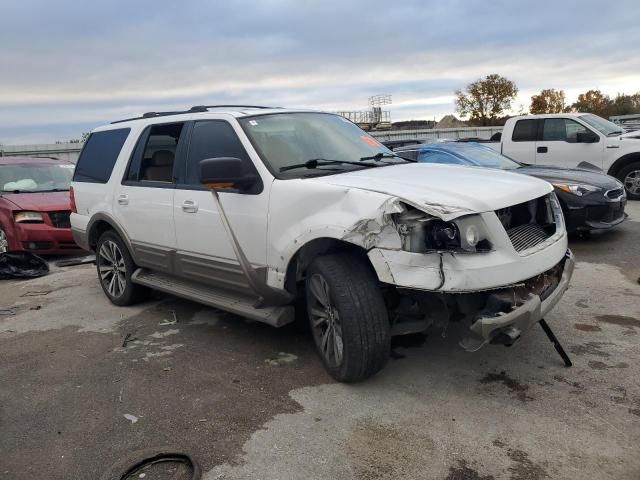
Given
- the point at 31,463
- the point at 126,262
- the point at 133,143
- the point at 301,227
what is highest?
the point at 133,143

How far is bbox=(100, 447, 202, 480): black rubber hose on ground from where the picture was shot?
9.15ft

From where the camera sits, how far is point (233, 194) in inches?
161

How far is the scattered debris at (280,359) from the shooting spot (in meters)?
4.07

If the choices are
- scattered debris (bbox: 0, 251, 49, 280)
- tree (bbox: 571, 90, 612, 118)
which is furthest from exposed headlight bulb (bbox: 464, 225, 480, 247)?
tree (bbox: 571, 90, 612, 118)

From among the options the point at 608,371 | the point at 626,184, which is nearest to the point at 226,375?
the point at 608,371

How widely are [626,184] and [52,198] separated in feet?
34.6

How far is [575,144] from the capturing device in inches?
408

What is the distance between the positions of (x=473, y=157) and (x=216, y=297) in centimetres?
512

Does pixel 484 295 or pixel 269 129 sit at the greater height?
pixel 269 129

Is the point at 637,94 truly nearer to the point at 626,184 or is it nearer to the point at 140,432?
the point at 626,184

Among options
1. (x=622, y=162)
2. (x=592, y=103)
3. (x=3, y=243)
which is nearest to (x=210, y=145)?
(x=3, y=243)

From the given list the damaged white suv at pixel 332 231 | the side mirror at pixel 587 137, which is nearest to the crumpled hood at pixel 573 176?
the side mirror at pixel 587 137

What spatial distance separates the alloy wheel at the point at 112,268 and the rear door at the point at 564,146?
27.7ft

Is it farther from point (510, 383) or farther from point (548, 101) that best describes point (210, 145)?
point (548, 101)
